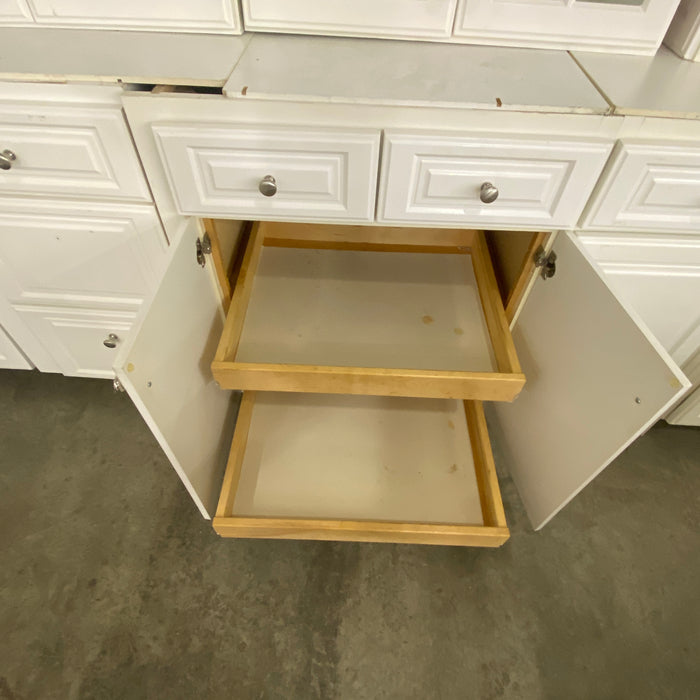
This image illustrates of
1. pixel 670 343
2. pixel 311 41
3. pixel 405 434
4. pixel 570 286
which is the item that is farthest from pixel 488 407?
pixel 311 41

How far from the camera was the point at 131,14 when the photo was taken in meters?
0.74

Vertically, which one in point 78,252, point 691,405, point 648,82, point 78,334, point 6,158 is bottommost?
point 691,405

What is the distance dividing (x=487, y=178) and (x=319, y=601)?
2.79 feet

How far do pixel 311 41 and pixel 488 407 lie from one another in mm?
932

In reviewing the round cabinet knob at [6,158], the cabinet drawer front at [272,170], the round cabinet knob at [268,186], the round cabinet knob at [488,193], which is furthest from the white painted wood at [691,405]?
the round cabinet knob at [6,158]

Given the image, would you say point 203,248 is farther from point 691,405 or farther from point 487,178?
point 691,405

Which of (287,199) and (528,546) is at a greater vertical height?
(287,199)

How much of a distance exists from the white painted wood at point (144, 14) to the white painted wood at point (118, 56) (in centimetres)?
1

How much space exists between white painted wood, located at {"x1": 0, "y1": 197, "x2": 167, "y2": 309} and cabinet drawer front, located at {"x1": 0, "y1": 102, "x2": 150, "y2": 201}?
3cm

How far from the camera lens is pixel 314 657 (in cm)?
91

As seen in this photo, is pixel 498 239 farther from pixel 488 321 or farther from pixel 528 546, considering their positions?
pixel 528 546

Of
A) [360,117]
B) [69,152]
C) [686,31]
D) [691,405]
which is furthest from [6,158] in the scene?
[691,405]

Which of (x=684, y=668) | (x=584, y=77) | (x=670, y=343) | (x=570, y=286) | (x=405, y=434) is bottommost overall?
(x=684, y=668)

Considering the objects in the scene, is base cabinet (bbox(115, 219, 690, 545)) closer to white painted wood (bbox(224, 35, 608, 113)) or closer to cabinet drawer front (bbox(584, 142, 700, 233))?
cabinet drawer front (bbox(584, 142, 700, 233))
